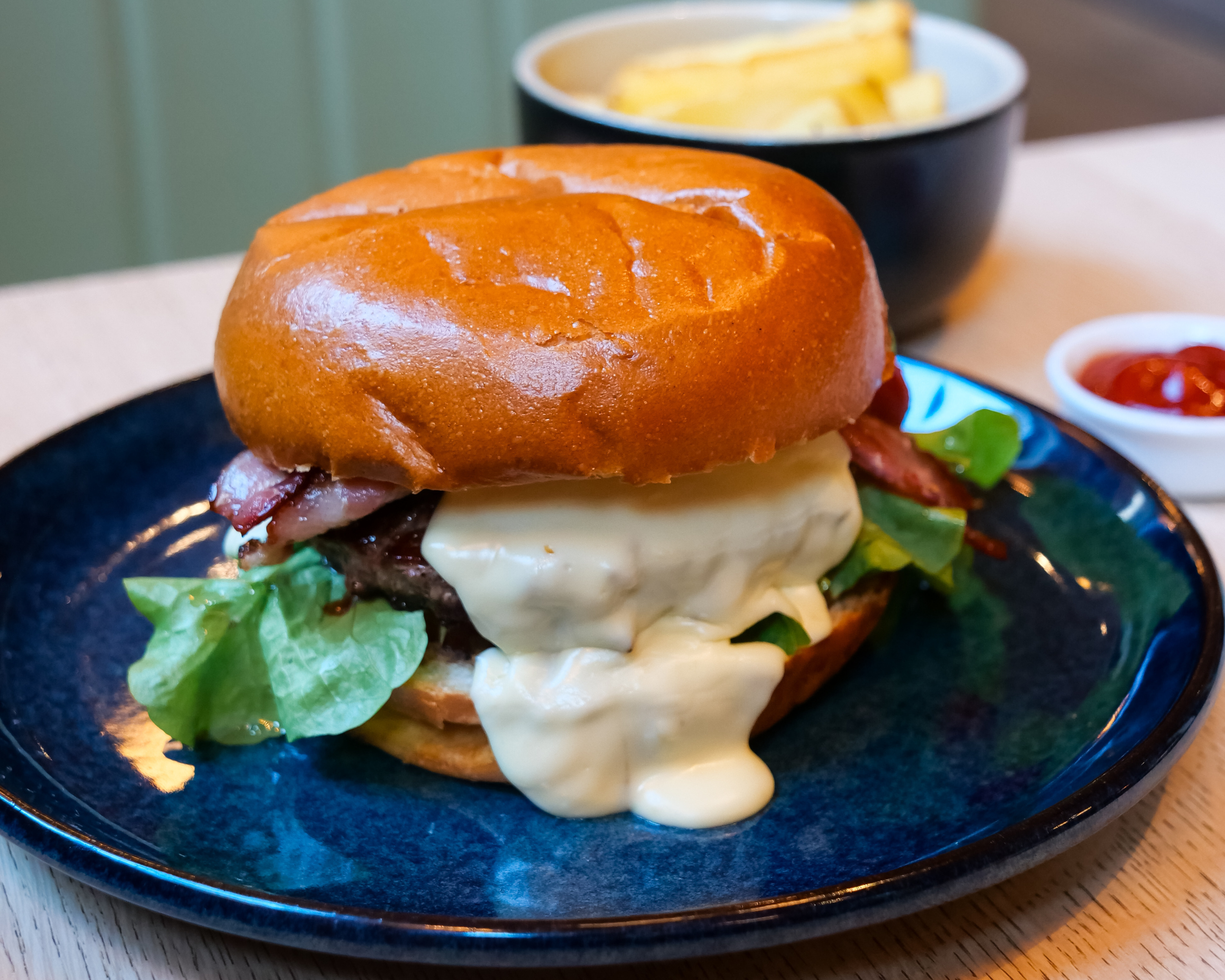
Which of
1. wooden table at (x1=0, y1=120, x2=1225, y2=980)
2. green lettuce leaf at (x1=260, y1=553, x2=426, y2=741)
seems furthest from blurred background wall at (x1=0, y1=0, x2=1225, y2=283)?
green lettuce leaf at (x1=260, y1=553, x2=426, y2=741)

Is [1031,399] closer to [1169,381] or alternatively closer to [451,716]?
[1169,381]

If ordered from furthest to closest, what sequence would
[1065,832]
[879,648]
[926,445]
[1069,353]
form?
[1069,353] < [926,445] < [879,648] < [1065,832]

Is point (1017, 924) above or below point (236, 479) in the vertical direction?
below

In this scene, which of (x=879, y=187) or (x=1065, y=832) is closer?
(x=1065, y=832)

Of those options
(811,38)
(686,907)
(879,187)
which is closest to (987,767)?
(686,907)

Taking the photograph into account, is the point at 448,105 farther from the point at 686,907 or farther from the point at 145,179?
the point at 686,907

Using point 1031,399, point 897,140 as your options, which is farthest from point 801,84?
point 1031,399

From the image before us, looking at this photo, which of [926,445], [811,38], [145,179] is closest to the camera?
[926,445]
